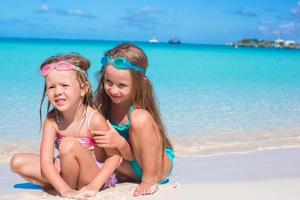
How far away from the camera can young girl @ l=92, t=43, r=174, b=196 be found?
292 centimetres

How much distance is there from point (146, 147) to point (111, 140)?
0.23 metres

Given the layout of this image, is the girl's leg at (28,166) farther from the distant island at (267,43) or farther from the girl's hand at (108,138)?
the distant island at (267,43)

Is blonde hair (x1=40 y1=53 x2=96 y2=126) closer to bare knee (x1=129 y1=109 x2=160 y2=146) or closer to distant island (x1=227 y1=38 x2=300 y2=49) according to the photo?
bare knee (x1=129 y1=109 x2=160 y2=146)

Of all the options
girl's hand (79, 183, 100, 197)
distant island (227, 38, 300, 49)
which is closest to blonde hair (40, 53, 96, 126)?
girl's hand (79, 183, 100, 197)

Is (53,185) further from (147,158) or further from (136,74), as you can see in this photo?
(136,74)

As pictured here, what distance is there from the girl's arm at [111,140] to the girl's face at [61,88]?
258 millimetres

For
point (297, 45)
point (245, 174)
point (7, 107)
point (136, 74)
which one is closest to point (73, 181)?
point (136, 74)

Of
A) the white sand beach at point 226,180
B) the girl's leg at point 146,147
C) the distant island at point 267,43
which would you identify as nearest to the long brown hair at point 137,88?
the girl's leg at point 146,147

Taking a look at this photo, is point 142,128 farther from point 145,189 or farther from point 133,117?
point 145,189

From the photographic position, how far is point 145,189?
2.95m

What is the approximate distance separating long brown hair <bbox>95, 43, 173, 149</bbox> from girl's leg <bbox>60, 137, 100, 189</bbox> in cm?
44

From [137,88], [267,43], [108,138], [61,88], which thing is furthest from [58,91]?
[267,43]

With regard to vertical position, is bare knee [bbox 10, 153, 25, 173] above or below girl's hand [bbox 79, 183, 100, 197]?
above

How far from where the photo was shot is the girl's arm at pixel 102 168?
9.46 ft
